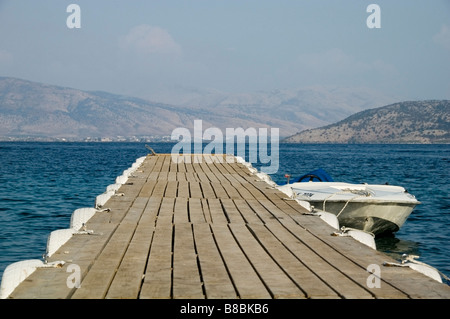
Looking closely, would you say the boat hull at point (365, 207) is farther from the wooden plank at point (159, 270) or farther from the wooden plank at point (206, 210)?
the wooden plank at point (159, 270)

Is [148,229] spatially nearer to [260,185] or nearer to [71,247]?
[71,247]

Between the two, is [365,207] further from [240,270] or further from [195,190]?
[240,270]

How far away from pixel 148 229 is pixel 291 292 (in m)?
3.89

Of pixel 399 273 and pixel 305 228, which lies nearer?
pixel 399 273

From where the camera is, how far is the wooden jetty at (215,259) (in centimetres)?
620

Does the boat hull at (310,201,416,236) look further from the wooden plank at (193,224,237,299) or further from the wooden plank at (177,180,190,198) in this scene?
the wooden plank at (193,224,237,299)

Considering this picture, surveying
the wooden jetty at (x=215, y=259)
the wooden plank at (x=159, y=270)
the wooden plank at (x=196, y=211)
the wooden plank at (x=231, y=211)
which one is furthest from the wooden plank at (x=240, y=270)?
the wooden plank at (x=231, y=211)

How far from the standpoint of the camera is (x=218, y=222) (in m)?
10.5

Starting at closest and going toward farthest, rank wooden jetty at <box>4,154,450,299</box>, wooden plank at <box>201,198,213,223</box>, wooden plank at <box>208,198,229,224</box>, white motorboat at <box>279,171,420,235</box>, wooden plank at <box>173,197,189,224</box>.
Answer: wooden jetty at <box>4,154,450,299</box> < wooden plank at <box>173,197,189,224</box> < wooden plank at <box>208,198,229,224</box> < wooden plank at <box>201,198,213,223</box> < white motorboat at <box>279,171,420,235</box>

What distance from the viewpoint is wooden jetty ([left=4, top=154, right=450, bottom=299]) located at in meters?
6.20

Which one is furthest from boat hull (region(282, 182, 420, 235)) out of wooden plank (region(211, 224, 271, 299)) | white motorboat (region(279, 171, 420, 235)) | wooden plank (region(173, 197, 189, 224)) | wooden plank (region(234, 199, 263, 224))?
wooden plank (region(211, 224, 271, 299))

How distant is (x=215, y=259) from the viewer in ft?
25.0
